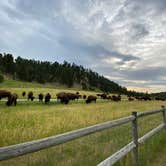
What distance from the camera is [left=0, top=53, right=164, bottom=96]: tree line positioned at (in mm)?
128875

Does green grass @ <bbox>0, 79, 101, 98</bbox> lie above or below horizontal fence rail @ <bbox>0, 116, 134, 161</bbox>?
above

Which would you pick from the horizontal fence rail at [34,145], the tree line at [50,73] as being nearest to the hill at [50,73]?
the tree line at [50,73]

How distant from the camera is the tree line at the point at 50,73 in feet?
423

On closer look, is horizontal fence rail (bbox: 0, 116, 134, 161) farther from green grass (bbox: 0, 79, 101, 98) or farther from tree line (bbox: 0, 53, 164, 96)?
tree line (bbox: 0, 53, 164, 96)

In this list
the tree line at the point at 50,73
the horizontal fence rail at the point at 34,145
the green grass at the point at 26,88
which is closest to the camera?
the horizontal fence rail at the point at 34,145

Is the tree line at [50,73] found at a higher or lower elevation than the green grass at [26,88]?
higher

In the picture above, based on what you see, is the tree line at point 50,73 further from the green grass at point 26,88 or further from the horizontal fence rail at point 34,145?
the horizontal fence rail at point 34,145

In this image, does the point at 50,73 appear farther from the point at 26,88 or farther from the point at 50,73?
the point at 26,88

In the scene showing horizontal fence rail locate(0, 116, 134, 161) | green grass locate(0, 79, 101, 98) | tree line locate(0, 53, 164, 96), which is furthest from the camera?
tree line locate(0, 53, 164, 96)

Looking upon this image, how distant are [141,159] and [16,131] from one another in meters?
4.68

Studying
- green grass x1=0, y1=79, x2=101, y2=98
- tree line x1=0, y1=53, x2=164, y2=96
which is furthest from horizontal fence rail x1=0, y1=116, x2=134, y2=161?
tree line x1=0, y1=53, x2=164, y2=96

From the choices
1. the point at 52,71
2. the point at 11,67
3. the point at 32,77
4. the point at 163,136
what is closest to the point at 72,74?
the point at 52,71

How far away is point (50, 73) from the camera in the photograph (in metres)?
152

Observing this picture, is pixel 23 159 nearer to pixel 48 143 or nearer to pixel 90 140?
pixel 90 140
